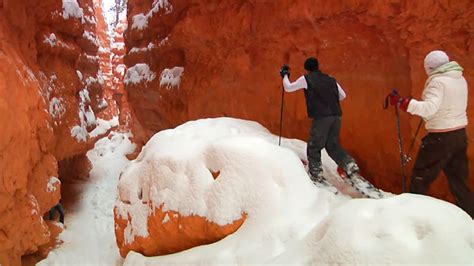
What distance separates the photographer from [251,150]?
14.3 ft

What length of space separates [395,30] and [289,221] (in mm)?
3050

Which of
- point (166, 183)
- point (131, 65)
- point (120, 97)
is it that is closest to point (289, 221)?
point (166, 183)

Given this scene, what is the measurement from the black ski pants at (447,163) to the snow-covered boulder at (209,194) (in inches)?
38.7

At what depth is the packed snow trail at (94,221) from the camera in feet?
23.2

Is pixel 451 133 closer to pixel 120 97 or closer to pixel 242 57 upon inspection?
pixel 242 57

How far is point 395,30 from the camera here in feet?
16.4

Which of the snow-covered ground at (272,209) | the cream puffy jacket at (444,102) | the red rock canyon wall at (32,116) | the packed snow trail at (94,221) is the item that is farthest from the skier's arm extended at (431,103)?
the red rock canyon wall at (32,116)

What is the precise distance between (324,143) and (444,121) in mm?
1291

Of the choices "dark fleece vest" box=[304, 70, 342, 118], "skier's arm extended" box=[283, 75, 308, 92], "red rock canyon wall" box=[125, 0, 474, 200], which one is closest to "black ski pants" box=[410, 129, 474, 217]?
"red rock canyon wall" box=[125, 0, 474, 200]

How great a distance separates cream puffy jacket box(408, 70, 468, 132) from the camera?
12.4 ft

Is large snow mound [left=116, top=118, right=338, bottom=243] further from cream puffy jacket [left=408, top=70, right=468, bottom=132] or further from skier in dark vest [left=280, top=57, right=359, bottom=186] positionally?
cream puffy jacket [left=408, top=70, right=468, bottom=132]

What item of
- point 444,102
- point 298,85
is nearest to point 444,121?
point 444,102

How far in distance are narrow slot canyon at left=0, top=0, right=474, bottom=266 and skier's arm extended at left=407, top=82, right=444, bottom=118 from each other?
100 cm

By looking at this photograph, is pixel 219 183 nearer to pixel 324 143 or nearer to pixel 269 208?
pixel 269 208
